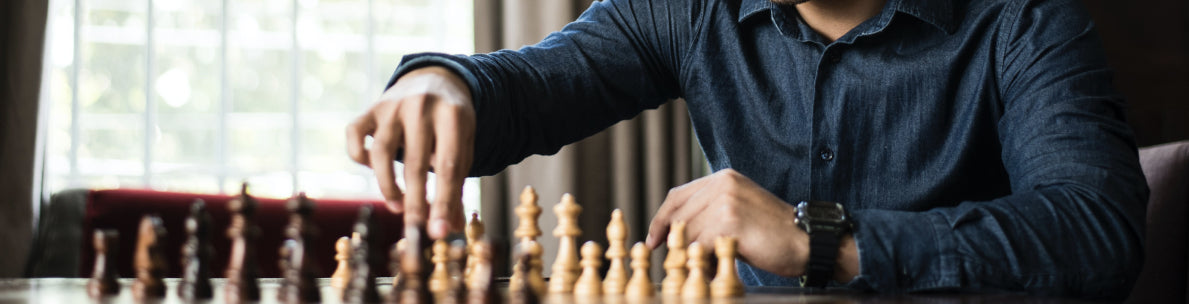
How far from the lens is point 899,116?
4.61 feet

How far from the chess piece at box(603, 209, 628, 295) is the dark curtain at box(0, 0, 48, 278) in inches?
75.7

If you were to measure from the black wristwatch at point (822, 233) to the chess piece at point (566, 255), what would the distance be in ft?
0.83

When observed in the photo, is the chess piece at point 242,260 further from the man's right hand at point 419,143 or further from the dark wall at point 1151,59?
the dark wall at point 1151,59

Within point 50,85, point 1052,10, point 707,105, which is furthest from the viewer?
point 50,85

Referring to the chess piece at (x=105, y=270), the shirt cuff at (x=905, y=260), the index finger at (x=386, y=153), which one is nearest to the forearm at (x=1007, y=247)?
the shirt cuff at (x=905, y=260)

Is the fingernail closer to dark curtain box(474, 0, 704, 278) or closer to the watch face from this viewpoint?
the watch face

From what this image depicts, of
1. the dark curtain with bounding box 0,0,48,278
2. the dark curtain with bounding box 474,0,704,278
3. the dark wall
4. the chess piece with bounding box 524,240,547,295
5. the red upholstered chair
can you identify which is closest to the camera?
the chess piece with bounding box 524,240,547,295

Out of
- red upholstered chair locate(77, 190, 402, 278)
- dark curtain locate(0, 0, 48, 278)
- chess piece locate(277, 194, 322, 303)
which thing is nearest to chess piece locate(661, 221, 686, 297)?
chess piece locate(277, 194, 322, 303)

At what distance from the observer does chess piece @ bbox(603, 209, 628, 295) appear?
0.93m

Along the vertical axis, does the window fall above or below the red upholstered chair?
above

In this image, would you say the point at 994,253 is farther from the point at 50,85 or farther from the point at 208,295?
the point at 50,85

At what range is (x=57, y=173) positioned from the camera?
2490 millimetres

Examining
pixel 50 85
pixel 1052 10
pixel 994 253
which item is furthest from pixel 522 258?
pixel 50 85

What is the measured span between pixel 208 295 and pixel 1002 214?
83cm
